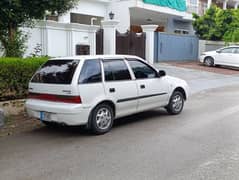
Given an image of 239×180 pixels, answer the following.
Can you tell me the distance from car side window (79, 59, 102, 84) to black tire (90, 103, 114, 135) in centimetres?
57

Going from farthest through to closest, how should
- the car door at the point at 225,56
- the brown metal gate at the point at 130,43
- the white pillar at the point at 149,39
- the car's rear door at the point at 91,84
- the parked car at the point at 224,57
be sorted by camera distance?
the car door at the point at 225,56 → the parked car at the point at 224,57 → the white pillar at the point at 149,39 → the brown metal gate at the point at 130,43 → the car's rear door at the point at 91,84

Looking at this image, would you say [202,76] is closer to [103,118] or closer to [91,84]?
[103,118]

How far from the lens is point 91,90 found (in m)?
6.50

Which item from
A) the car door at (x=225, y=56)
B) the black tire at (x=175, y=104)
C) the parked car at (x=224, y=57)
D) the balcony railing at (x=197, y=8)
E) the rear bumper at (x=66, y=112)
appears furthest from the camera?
the balcony railing at (x=197, y=8)

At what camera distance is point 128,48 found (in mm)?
18609

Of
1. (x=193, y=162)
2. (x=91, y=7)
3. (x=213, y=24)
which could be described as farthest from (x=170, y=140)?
(x=213, y=24)

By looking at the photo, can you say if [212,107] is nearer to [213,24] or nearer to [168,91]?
[168,91]

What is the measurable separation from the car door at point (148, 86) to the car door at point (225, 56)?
15.0m

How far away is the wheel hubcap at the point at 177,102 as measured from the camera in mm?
8648

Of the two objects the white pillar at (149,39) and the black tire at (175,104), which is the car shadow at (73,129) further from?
the white pillar at (149,39)

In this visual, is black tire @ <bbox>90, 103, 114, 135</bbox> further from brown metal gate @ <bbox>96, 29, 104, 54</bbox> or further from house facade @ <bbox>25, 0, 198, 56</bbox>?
brown metal gate @ <bbox>96, 29, 104, 54</bbox>

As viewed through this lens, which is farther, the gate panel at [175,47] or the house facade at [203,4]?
the house facade at [203,4]

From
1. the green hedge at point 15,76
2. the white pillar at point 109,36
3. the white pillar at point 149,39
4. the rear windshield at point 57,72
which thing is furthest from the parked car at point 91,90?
the white pillar at point 149,39

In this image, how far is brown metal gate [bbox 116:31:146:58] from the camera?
18.0 meters
